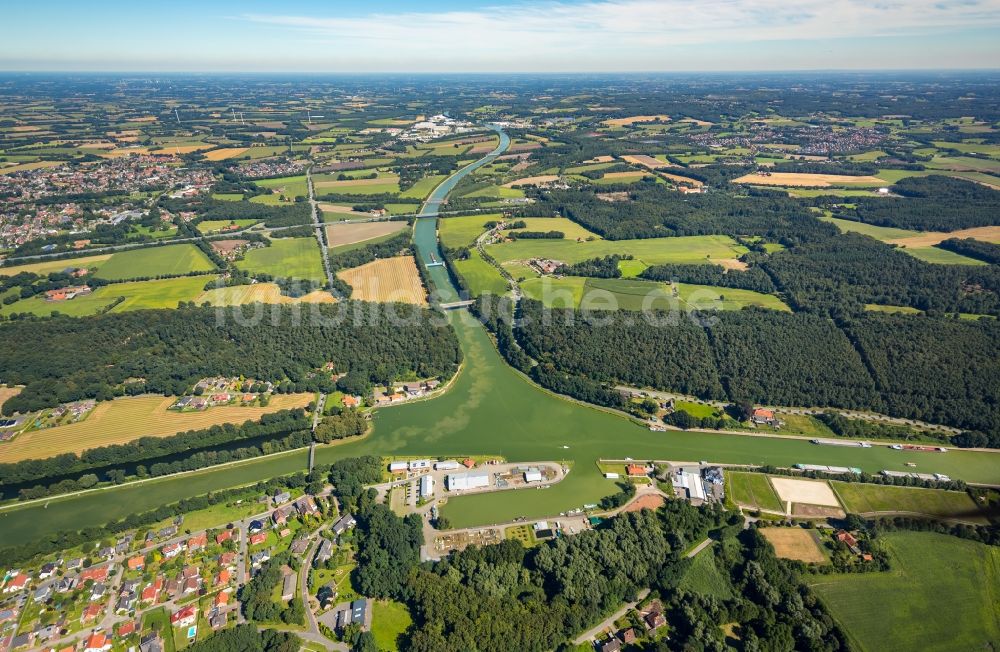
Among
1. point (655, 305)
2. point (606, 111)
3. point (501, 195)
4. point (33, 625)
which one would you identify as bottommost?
point (33, 625)

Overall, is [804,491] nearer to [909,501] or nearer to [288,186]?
[909,501]

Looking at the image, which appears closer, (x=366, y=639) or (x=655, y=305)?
(x=366, y=639)

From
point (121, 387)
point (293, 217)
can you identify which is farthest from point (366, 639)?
point (293, 217)

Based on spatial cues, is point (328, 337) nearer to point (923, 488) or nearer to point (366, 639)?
point (366, 639)

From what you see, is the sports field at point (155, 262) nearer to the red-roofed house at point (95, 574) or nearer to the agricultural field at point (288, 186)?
the agricultural field at point (288, 186)

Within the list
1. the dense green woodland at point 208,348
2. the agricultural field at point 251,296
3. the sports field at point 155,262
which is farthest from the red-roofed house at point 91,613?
the sports field at point 155,262

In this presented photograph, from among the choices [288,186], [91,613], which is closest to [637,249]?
[91,613]
